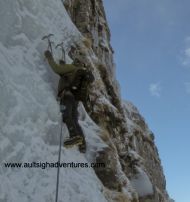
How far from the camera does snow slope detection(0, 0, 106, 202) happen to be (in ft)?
28.8

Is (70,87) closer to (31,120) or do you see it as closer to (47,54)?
(47,54)

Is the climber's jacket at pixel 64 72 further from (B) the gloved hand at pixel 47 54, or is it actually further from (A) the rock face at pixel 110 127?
(A) the rock face at pixel 110 127

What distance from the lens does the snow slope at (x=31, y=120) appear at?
8789 millimetres

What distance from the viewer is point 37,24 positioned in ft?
42.5

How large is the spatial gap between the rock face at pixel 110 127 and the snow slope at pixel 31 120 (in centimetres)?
126

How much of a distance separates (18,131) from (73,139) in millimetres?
1414

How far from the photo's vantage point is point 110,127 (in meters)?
19.2

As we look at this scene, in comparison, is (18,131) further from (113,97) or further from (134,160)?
(134,160)

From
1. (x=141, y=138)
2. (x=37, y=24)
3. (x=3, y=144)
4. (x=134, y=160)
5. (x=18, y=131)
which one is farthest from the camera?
(x=141, y=138)

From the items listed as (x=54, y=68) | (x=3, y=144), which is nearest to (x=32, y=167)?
(x=3, y=144)

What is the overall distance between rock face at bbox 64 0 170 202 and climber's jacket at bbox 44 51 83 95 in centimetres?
248

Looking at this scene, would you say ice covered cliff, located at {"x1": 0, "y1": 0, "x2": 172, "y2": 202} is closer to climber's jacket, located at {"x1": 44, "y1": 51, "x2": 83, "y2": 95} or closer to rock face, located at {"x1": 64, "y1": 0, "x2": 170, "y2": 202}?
rock face, located at {"x1": 64, "y1": 0, "x2": 170, "y2": 202}

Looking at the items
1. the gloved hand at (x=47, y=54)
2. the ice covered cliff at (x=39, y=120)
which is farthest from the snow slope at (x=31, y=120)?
the gloved hand at (x=47, y=54)

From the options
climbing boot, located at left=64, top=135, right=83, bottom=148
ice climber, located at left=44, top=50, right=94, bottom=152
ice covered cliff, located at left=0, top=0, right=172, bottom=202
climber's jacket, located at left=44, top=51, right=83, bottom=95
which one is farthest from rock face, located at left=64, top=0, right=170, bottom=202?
climber's jacket, located at left=44, top=51, right=83, bottom=95
